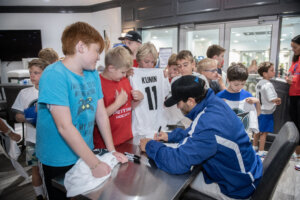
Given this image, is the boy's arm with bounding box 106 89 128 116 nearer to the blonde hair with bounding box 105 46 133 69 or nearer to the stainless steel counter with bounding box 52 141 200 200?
the blonde hair with bounding box 105 46 133 69

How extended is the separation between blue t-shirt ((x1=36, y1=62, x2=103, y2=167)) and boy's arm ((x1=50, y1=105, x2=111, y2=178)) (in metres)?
0.04

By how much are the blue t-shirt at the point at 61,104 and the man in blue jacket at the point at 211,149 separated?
422mm

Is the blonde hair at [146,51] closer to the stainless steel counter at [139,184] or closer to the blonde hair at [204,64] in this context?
the blonde hair at [204,64]

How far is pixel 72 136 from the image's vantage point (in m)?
0.89

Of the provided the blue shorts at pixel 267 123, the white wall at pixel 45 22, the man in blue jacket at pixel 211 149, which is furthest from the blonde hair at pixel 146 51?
the white wall at pixel 45 22

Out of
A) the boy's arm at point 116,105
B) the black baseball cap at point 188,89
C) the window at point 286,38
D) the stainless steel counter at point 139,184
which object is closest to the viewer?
the stainless steel counter at point 139,184

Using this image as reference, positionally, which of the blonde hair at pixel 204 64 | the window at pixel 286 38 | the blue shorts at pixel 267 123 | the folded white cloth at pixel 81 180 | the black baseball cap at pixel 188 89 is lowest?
the blue shorts at pixel 267 123

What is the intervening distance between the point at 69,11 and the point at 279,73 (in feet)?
23.2

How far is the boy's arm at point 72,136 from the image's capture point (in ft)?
2.89

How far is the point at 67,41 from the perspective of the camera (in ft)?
3.17

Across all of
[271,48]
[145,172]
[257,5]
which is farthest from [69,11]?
[145,172]

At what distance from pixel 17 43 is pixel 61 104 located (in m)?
7.97

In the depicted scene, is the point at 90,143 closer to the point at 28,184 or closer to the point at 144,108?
the point at 144,108

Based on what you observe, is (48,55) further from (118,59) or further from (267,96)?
(267,96)
